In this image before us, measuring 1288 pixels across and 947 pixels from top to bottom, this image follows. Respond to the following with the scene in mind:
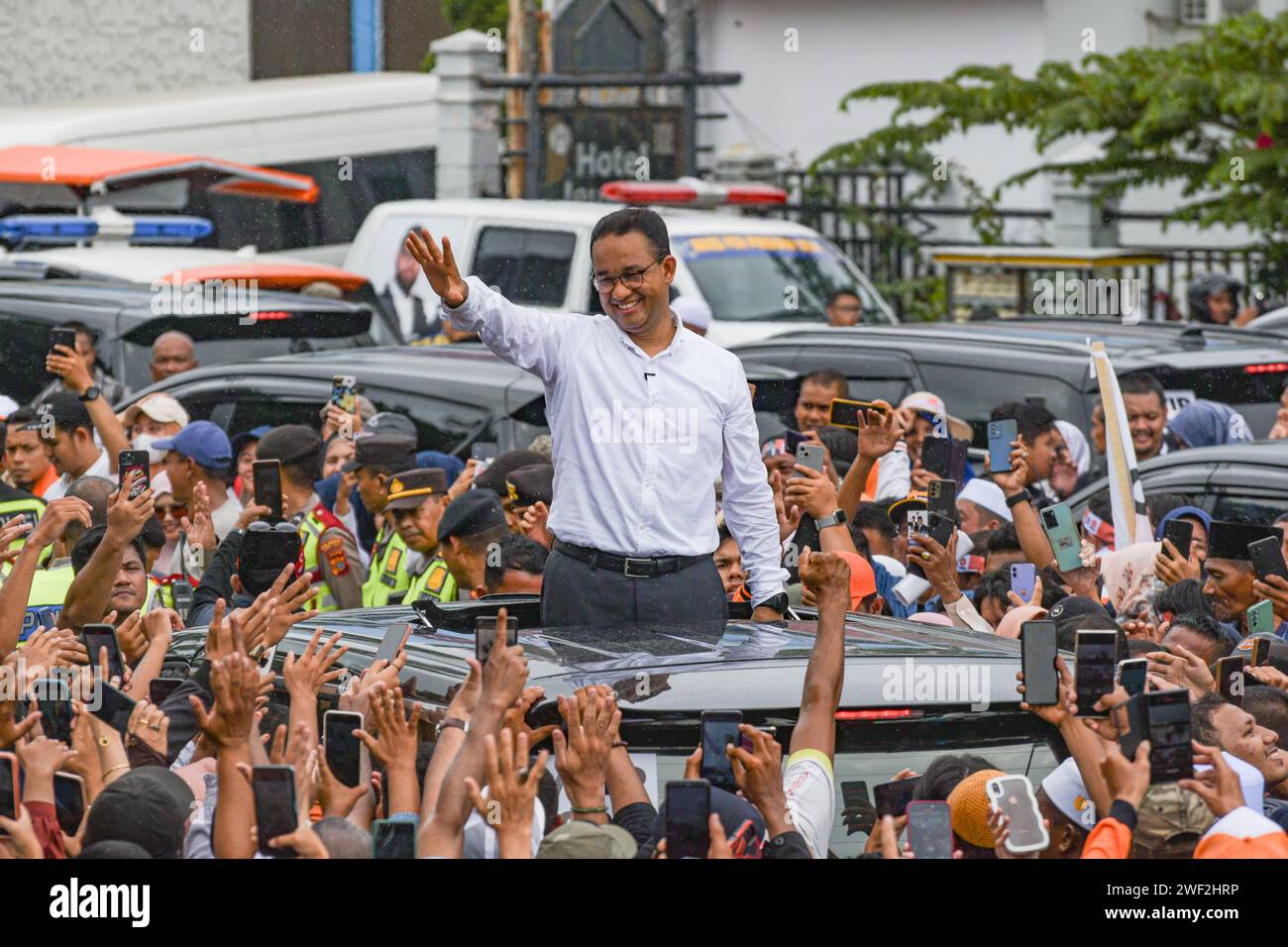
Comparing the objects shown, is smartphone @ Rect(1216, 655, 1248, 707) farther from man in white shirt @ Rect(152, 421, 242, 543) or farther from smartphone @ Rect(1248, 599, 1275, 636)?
man in white shirt @ Rect(152, 421, 242, 543)

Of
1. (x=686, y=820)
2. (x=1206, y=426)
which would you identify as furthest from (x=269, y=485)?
(x=1206, y=426)

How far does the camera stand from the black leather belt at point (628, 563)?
226 inches

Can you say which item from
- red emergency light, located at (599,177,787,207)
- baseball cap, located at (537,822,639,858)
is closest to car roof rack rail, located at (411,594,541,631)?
baseball cap, located at (537,822,639,858)

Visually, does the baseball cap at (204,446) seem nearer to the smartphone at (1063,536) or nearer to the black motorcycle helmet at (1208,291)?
the smartphone at (1063,536)

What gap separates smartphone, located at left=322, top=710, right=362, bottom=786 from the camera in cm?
444

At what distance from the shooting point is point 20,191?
15.8m

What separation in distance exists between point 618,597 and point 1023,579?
5.74 ft

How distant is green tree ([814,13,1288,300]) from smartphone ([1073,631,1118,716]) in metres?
13.1

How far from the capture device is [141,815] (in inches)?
165

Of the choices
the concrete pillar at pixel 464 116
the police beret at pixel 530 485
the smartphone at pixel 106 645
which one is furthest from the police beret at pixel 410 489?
the concrete pillar at pixel 464 116

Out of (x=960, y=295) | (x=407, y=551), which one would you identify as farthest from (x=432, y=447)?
(x=960, y=295)

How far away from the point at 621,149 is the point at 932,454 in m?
16.0

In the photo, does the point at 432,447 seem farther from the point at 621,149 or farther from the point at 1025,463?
the point at 621,149

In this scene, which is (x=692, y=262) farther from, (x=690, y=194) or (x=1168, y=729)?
(x=1168, y=729)
